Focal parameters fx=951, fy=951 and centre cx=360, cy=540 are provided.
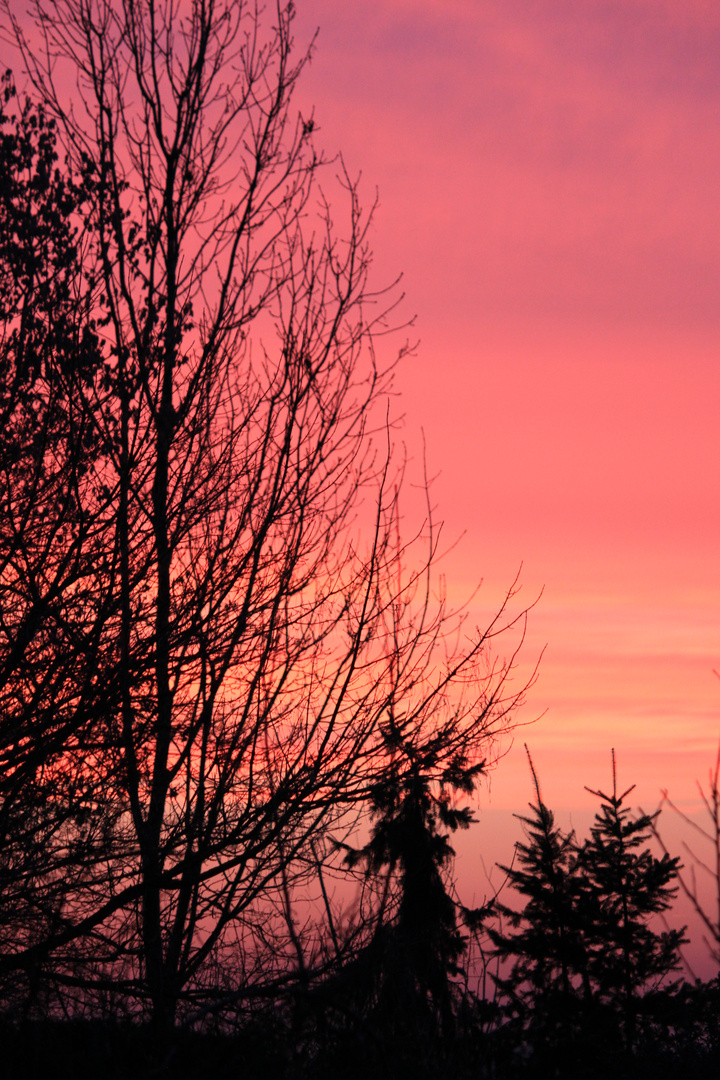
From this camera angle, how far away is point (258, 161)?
768 cm

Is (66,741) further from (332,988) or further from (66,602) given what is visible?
(332,988)

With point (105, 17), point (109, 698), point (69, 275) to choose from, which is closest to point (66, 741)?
point (109, 698)

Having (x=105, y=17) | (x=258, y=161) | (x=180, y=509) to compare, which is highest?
(x=105, y=17)

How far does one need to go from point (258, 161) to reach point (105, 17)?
165cm

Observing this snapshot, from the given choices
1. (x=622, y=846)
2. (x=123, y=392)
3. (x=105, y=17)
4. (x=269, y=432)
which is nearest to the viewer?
(x=123, y=392)

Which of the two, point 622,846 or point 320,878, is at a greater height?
point 622,846

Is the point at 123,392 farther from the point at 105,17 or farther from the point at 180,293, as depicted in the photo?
the point at 105,17

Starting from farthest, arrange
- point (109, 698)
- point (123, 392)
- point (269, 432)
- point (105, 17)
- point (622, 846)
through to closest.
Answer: point (622, 846) < point (105, 17) < point (269, 432) < point (123, 392) < point (109, 698)

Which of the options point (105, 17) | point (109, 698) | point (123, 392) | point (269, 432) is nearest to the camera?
point (109, 698)

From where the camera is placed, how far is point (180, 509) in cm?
653

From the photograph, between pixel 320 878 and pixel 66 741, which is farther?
pixel 320 878

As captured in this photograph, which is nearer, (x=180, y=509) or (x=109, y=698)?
(x=109, y=698)

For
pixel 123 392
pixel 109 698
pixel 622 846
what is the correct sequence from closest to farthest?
pixel 109 698 → pixel 123 392 → pixel 622 846

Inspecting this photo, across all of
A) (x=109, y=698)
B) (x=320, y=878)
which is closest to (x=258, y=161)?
(x=109, y=698)
